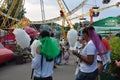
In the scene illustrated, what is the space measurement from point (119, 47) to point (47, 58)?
3486 millimetres

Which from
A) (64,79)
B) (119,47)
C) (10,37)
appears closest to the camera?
(119,47)

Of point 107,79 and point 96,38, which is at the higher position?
point 96,38

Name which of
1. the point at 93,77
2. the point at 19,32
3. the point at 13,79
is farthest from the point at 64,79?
the point at 93,77

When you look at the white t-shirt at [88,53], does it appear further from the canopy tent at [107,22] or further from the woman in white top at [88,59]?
the canopy tent at [107,22]

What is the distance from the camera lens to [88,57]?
7789 millimetres

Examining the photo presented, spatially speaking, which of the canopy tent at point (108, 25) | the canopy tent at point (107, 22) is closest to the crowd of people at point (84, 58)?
the canopy tent at point (108, 25)

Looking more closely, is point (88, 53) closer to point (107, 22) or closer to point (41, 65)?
point (41, 65)

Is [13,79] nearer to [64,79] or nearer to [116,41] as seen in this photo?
[64,79]

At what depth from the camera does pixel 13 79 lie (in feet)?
49.9

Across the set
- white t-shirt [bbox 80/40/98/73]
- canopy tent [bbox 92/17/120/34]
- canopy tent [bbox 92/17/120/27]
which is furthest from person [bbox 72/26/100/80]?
canopy tent [bbox 92/17/120/27]

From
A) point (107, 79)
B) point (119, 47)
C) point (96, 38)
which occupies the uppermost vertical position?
point (96, 38)

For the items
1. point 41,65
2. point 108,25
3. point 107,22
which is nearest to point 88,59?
point 41,65

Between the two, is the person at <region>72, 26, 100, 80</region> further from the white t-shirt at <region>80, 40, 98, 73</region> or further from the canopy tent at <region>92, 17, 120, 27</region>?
the canopy tent at <region>92, 17, 120, 27</region>

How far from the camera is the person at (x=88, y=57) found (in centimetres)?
779
